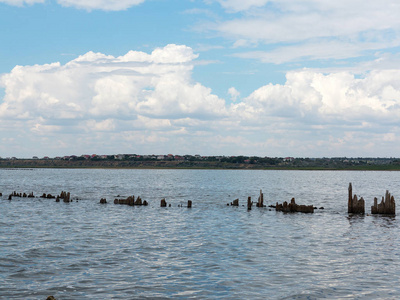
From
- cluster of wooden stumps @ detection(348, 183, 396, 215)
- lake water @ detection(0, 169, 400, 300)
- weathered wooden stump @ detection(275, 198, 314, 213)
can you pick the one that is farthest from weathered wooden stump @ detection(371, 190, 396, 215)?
weathered wooden stump @ detection(275, 198, 314, 213)

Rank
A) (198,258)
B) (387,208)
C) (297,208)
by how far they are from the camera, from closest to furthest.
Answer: (198,258) < (387,208) < (297,208)

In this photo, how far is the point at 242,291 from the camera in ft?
57.0

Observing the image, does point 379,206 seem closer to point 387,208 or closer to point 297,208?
point 387,208

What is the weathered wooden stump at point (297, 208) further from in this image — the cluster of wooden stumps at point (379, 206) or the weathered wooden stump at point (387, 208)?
the weathered wooden stump at point (387, 208)

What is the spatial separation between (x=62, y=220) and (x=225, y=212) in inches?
730

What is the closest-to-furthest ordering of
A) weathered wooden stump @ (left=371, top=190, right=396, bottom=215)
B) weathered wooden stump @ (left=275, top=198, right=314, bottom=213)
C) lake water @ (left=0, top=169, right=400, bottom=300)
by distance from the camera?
1. lake water @ (left=0, top=169, right=400, bottom=300)
2. weathered wooden stump @ (left=371, top=190, right=396, bottom=215)
3. weathered wooden stump @ (left=275, top=198, right=314, bottom=213)

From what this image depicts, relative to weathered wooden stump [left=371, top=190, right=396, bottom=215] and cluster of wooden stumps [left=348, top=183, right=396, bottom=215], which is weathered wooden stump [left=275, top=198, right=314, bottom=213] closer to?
cluster of wooden stumps [left=348, top=183, right=396, bottom=215]

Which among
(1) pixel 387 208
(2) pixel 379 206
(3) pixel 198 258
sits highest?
(2) pixel 379 206

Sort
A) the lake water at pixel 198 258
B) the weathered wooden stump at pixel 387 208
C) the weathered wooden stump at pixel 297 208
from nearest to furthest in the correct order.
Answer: the lake water at pixel 198 258, the weathered wooden stump at pixel 387 208, the weathered wooden stump at pixel 297 208

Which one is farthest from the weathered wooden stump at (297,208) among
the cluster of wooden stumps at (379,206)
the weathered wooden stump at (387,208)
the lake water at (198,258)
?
the weathered wooden stump at (387,208)

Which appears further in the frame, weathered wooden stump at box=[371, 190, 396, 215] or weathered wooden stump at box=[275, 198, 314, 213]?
weathered wooden stump at box=[275, 198, 314, 213]

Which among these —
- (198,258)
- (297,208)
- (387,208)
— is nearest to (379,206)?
(387,208)

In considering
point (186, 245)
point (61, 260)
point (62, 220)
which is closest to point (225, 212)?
point (62, 220)

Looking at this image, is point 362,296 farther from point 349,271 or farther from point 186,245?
point 186,245
